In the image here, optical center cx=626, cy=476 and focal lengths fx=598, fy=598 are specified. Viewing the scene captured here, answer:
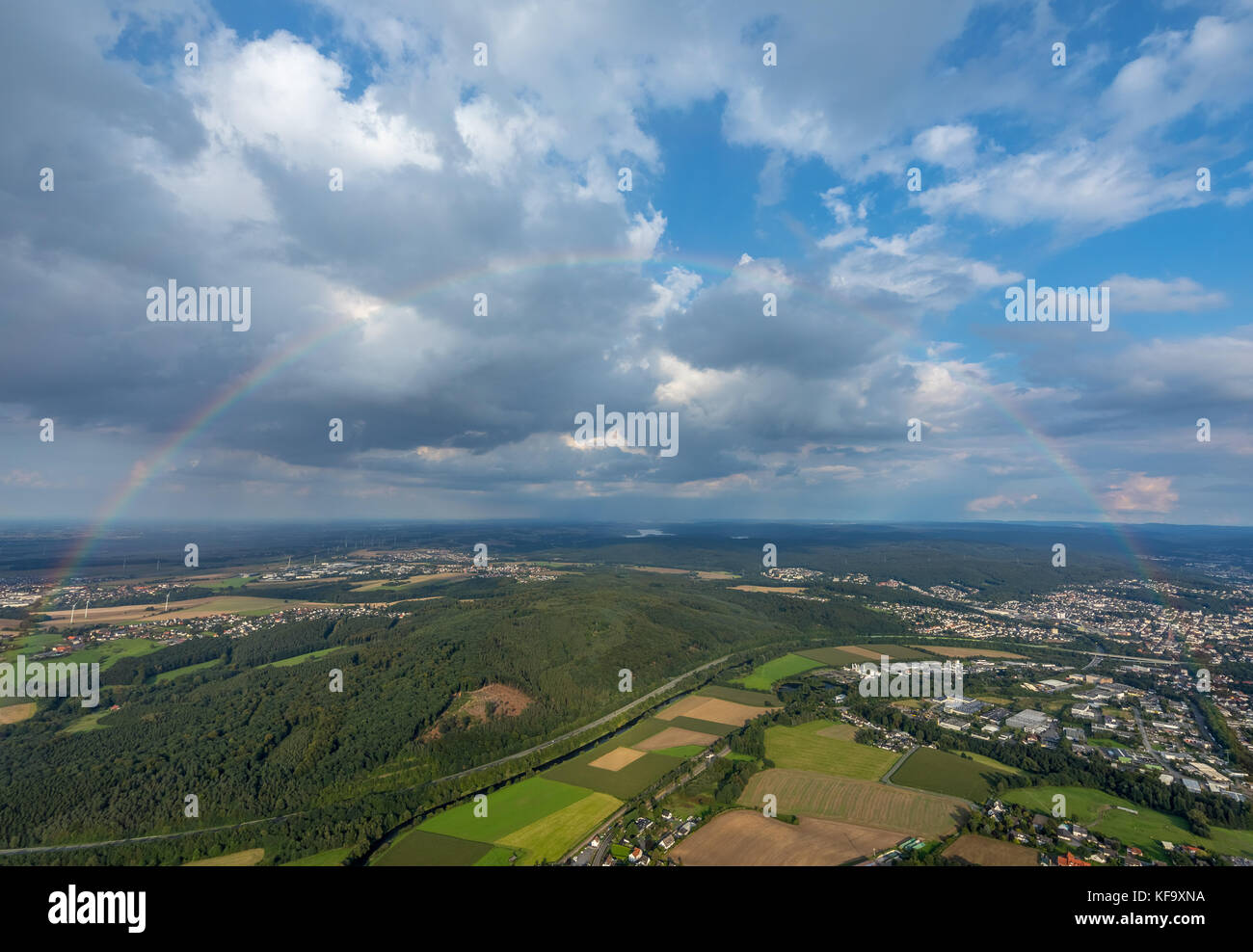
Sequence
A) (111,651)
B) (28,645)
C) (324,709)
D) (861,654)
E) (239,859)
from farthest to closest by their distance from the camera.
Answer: (861,654), (28,645), (111,651), (324,709), (239,859)

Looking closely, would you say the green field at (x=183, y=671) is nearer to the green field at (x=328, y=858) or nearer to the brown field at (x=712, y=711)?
the green field at (x=328, y=858)

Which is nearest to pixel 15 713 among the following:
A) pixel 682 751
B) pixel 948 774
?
pixel 682 751

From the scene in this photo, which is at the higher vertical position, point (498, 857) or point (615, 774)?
point (498, 857)

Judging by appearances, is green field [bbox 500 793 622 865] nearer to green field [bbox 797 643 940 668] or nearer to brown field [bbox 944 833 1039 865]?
brown field [bbox 944 833 1039 865]

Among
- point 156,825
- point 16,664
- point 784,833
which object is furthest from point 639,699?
point 16,664

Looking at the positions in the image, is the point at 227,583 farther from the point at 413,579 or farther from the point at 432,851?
the point at 432,851

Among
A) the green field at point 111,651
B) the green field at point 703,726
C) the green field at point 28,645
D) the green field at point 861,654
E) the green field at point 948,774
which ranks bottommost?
the green field at point 861,654

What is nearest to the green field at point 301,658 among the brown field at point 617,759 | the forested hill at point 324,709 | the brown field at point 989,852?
the forested hill at point 324,709
